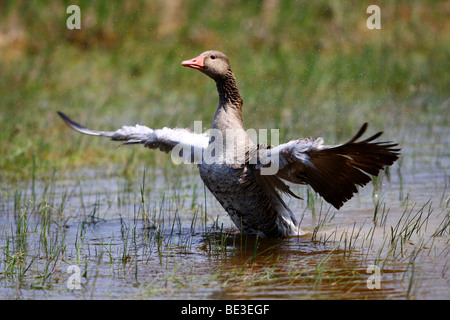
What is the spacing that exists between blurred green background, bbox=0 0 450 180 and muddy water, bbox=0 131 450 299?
1767 millimetres

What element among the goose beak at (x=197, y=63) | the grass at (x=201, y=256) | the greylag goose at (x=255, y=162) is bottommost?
the grass at (x=201, y=256)

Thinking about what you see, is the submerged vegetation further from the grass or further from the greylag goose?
the greylag goose

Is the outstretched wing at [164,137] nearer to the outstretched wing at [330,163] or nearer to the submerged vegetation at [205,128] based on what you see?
the submerged vegetation at [205,128]

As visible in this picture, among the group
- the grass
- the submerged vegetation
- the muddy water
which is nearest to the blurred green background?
the submerged vegetation

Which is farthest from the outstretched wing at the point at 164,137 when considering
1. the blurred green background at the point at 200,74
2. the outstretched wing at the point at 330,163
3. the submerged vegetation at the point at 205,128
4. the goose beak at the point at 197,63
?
the blurred green background at the point at 200,74

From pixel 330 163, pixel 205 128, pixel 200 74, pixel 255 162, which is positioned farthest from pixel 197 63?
pixel 200 74

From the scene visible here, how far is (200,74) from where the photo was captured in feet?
46.0

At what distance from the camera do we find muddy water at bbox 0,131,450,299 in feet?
15.7

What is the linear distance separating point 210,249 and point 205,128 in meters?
4.73

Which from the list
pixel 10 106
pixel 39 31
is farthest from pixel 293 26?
pixel 10 106

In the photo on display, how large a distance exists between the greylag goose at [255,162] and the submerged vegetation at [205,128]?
0.33 meters

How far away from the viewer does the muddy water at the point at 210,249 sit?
4.79m

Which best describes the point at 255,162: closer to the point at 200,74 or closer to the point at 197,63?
the point at 197,63

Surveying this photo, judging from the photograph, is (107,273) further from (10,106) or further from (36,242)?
(10,106)
